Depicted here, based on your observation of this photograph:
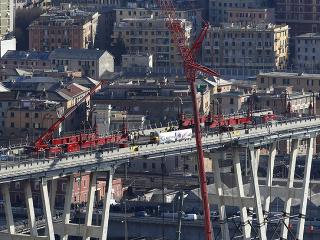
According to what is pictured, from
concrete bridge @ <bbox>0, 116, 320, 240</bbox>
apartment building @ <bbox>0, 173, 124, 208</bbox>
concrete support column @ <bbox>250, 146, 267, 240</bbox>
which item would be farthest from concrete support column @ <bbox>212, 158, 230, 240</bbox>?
apartment building @ <bbox>0, 173, 124, 208</bbox>

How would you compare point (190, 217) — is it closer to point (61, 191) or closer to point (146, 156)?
point (61, 191)

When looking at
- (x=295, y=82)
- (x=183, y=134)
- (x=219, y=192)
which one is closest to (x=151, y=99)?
(x=295, y=82)

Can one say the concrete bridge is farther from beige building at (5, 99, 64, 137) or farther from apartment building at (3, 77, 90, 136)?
apartment building at (3, 77, 90, 136)

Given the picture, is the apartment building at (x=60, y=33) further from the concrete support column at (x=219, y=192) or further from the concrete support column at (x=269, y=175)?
the concrete support column at (x=219, y=192)

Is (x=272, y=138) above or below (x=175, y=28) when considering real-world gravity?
below

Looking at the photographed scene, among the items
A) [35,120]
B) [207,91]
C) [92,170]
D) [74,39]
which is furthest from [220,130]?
[74,39]

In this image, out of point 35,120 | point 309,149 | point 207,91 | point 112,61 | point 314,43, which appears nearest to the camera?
point 309,149

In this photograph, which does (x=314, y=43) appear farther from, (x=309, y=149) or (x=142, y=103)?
(x=309, y=149)
